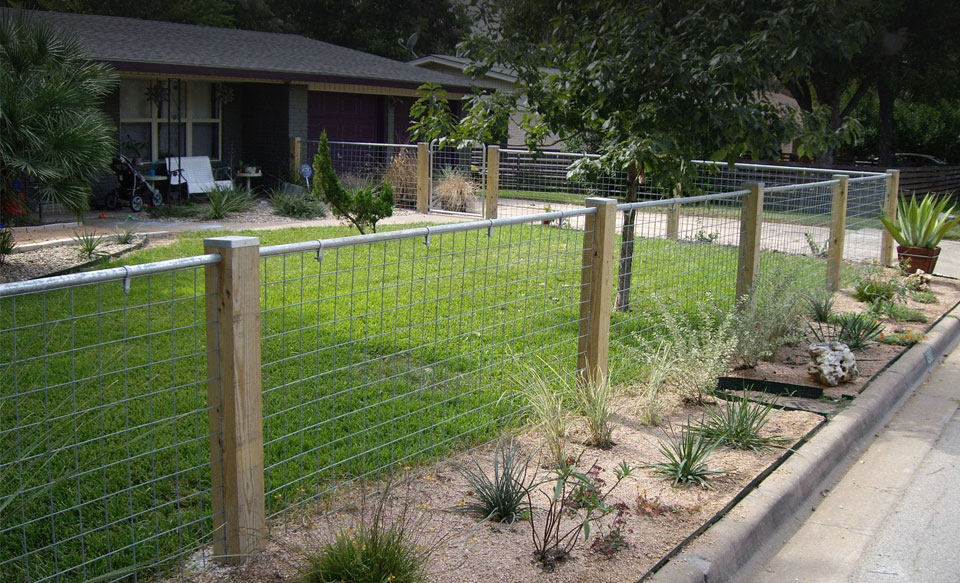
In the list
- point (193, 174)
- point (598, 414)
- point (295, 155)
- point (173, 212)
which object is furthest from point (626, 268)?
point (295, 155)

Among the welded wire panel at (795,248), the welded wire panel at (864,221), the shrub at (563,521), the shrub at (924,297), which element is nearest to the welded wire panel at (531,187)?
the welded wire panel at (864,221)

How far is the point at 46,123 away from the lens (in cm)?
1002

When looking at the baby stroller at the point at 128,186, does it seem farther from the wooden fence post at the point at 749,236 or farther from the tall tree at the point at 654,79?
the wooden fence post at the point at 749,236

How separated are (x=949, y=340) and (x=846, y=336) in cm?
184

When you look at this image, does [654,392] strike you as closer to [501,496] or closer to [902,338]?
[501,496]

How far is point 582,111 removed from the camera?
29.6ft

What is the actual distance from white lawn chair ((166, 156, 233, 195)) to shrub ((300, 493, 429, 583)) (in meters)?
14.4

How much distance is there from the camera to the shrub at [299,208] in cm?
1627

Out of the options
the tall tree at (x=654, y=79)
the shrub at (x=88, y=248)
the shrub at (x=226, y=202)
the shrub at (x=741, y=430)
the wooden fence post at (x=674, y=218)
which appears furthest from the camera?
the shrub at (x=226, y=202)

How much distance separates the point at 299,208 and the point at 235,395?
12991 mm

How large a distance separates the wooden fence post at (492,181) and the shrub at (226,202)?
430 cm

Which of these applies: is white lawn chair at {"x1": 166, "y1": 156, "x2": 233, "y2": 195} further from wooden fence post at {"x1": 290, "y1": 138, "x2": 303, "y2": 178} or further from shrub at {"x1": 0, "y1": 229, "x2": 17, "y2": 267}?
shrub at {"x1": 0, "y1": 229, "x2": 17, "y2": 267}

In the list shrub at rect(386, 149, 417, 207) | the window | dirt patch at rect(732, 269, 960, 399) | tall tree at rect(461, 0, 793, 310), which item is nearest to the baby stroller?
the window

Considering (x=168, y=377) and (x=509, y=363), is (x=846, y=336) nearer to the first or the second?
(x=509, y=363)
